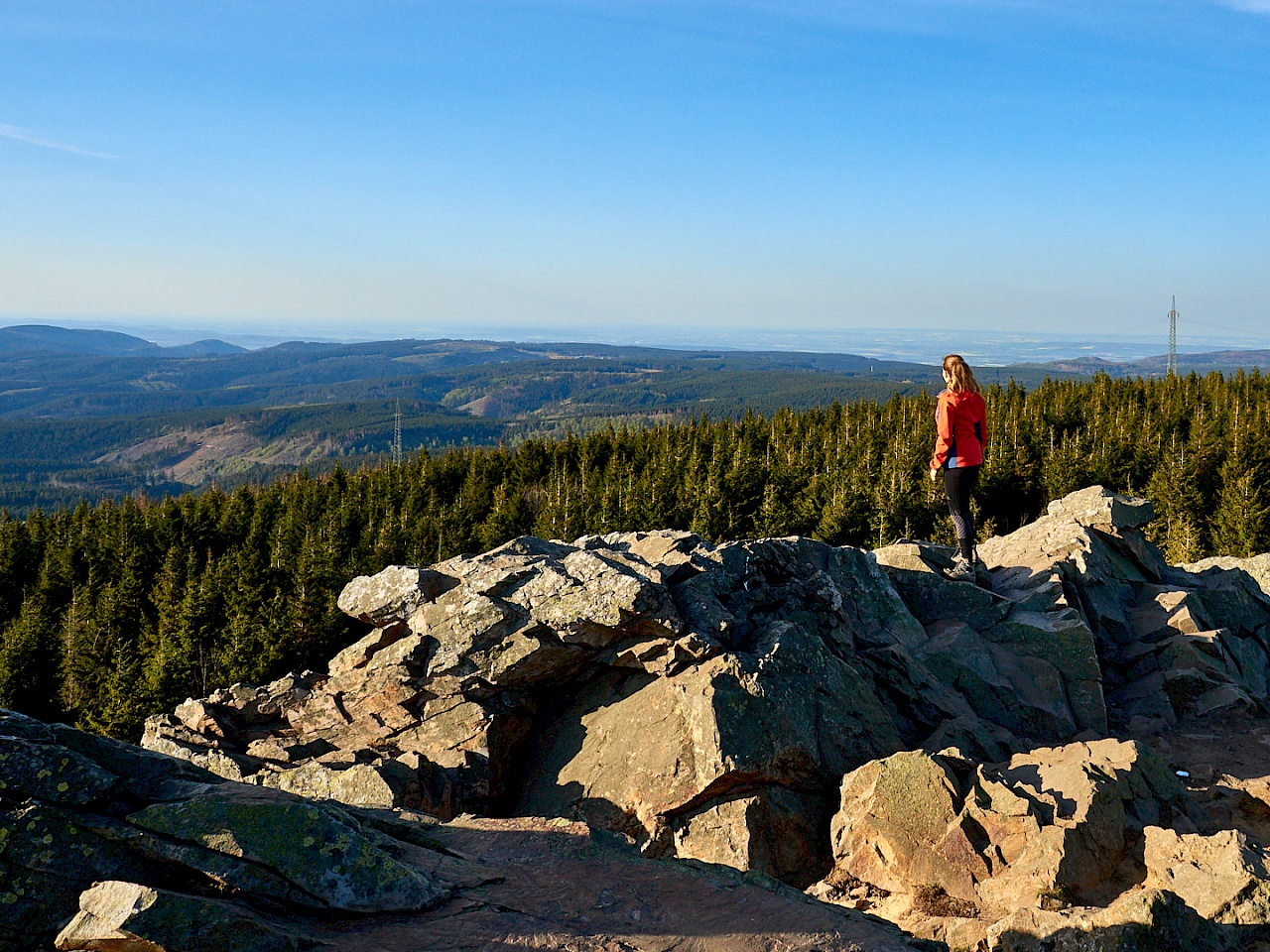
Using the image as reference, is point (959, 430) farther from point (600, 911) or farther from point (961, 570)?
point (600, 911)

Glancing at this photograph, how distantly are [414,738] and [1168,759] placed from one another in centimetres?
1412

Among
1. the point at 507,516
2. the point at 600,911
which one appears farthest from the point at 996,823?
the point at 507,516

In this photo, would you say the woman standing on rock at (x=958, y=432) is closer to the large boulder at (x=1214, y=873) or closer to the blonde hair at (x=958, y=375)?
the blonde hair at (x=958, y=375)

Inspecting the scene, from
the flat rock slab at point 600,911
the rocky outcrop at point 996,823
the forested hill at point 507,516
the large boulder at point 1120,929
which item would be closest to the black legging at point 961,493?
the rocky outcrop at point 996,823

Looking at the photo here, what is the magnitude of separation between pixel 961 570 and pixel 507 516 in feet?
162

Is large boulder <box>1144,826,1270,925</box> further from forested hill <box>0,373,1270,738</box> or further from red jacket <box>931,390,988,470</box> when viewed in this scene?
forested hill <box>0,373,1270,738</box>

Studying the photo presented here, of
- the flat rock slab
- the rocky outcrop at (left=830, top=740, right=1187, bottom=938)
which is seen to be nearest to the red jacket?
the rocky outcrop at (left=830, top=740, right=1187, bottom=938)

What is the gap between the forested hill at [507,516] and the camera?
4688cm

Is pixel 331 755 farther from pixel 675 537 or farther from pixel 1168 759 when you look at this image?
pixel 1168 759

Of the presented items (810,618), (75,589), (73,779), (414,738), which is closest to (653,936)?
(73,779)

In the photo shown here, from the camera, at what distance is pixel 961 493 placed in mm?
19844

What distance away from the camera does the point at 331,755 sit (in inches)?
609

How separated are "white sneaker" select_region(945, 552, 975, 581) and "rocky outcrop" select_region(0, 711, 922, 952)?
1341cm

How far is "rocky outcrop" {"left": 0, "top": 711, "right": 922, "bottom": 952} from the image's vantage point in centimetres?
690
